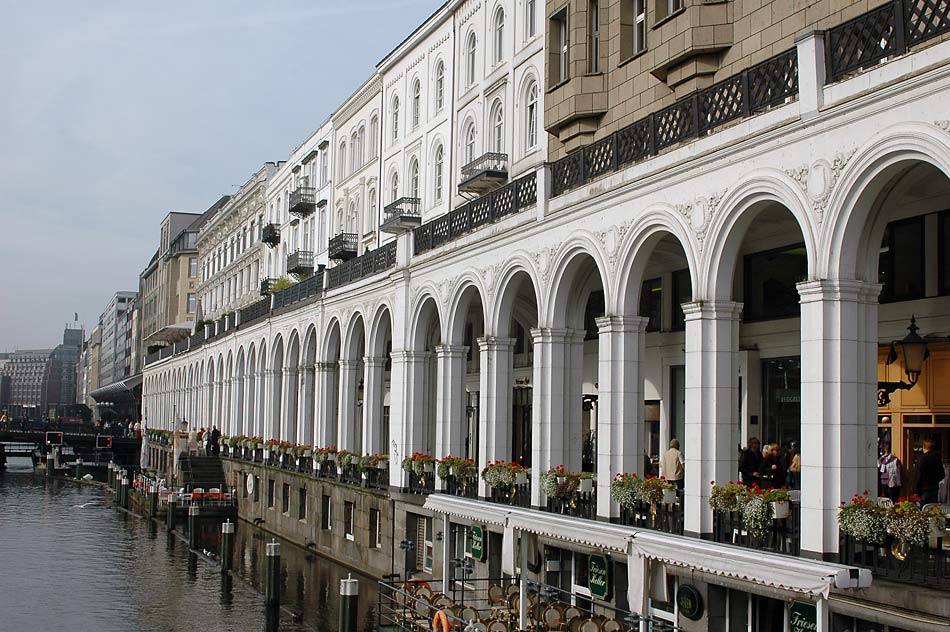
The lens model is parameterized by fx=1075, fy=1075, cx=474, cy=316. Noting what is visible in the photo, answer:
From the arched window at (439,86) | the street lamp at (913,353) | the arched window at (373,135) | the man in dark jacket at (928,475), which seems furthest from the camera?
the arched window at (373,135)

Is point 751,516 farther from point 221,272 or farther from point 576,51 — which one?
point 221,272

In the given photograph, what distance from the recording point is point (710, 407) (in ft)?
52.9

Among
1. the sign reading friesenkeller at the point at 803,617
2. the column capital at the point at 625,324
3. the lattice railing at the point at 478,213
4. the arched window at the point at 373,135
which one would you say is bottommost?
the sign reading friesenkeller at the point at 803,617

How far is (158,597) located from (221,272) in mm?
50479

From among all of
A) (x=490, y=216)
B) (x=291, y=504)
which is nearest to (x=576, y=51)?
(x=490, y=216)

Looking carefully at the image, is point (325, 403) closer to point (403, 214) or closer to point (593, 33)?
point (403, 214)

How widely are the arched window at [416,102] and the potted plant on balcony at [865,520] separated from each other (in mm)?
27624

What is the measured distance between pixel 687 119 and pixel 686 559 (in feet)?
23.1

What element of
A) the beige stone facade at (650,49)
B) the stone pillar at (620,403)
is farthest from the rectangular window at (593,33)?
the stone pillar at (620,403)

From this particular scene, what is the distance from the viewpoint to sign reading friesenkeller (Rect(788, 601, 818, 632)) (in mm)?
13415

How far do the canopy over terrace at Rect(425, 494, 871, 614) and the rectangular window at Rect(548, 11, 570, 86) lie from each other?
10.8 m

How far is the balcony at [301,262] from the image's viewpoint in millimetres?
52469

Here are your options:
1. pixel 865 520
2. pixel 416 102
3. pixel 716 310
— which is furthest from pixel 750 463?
pixel 416 102

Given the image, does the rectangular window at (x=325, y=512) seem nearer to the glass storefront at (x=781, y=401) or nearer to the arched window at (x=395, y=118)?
the arched window at (x=395, y=118)
